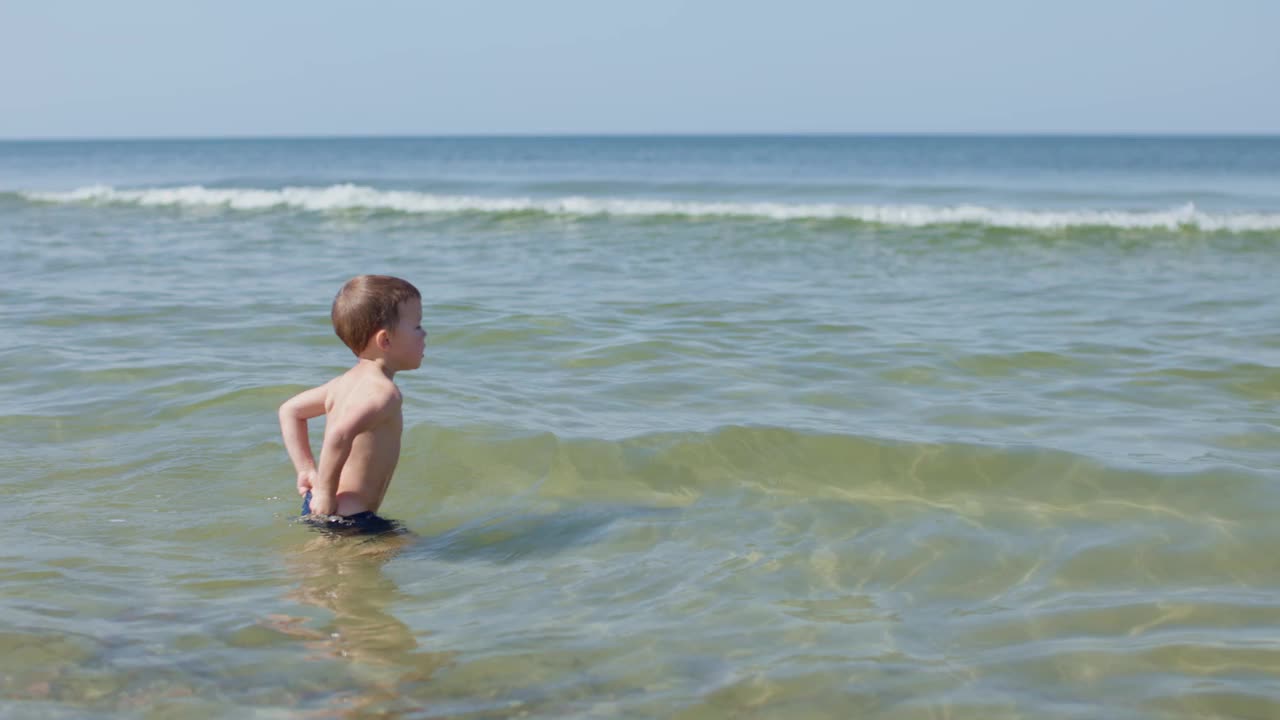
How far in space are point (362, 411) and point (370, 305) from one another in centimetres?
39

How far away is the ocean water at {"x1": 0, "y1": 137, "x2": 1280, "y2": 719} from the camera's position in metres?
3.31

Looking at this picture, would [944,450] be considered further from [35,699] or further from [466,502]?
[35,699]

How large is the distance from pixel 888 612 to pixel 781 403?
2.70 m

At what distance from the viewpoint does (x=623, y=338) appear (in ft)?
26.8

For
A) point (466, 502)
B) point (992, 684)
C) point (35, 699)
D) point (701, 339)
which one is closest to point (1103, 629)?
point (992, 684)

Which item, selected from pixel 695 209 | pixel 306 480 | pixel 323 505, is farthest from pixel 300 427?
pixel 695 209

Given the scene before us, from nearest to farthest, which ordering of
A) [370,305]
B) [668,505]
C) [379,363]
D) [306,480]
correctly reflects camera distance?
1. [370,305]
2. [379,363]
3. [306,480]
4. [668,505]

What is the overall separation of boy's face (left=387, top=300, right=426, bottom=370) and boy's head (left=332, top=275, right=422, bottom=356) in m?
0.02

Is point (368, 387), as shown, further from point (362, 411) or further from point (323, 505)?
point (323, 505)

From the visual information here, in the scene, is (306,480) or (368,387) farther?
(306,480)

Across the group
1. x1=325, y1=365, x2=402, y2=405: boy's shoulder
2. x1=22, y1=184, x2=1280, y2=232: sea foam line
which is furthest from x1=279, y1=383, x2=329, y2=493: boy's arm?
x1=22, y1=184, x2=1280, y2=232: sea foam line

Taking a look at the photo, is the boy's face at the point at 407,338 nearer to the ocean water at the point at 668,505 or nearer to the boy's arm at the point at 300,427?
the boy's arm at the point at 300,427

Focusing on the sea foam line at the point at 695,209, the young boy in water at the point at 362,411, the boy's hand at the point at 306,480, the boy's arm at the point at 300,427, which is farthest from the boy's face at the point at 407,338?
the sea foam line at the point at 695,209

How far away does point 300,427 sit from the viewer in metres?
4.55
